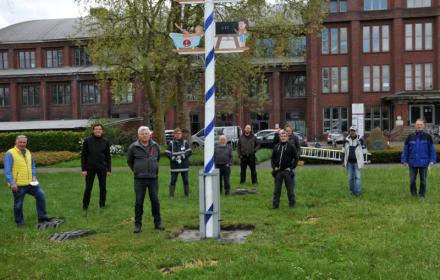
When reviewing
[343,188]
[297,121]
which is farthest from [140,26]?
[297,121]

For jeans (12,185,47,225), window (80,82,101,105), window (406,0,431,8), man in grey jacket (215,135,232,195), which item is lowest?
jeans (12,185,47,225)

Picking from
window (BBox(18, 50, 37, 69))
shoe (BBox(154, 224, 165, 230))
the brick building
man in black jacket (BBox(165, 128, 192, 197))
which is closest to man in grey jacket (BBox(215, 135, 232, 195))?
man in black jacket (BBox(165, 128, 192, 197))

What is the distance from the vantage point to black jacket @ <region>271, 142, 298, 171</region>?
464 inches

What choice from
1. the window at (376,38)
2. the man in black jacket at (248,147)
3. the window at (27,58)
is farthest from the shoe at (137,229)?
the window at (27,58)

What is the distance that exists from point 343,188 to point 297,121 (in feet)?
145

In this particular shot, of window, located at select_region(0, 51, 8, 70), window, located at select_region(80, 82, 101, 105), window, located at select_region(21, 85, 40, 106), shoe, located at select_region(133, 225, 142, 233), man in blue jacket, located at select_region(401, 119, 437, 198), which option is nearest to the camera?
shoe, located at select_region(133, 225, 142, 233)

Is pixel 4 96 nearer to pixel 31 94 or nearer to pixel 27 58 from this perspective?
pixel 31 94

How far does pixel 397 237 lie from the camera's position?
8164mm

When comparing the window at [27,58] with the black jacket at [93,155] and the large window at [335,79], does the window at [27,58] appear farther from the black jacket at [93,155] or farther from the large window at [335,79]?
the black jacket at [93,155]

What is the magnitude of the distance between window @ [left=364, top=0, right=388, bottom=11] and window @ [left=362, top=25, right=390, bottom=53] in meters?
1.76

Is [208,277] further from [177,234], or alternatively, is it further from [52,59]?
[52,59]

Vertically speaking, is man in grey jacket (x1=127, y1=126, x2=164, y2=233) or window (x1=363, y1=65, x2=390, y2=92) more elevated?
window (x1=363, y1=65, x2=390, y2=92)

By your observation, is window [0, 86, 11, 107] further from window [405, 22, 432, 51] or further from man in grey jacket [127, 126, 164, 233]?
man in grey jacket [127, 126, 164, 233]

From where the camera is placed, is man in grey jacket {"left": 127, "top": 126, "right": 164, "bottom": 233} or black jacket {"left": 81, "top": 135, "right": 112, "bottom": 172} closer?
man in grey jacket {"left": 127, "top": 126, "right": 164, "bottom": 233}
